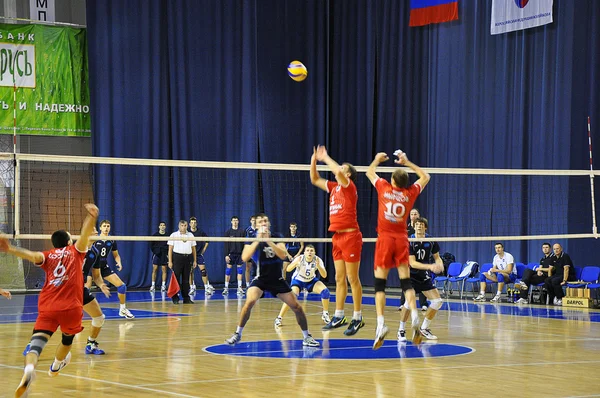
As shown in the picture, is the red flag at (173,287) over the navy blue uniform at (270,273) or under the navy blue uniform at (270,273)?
under

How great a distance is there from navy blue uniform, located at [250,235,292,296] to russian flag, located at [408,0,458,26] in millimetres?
13608

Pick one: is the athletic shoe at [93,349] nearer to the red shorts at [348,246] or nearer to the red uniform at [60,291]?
the red uniform at [60,291]

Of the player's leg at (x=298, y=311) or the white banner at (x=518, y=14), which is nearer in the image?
the player's leg at (x=298, y=311)

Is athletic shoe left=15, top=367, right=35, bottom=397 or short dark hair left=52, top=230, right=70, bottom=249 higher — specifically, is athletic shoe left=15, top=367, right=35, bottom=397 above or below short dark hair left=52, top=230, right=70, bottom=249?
below

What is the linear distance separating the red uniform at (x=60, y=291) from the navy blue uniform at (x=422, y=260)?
20.6ft

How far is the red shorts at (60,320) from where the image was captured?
26.6ft

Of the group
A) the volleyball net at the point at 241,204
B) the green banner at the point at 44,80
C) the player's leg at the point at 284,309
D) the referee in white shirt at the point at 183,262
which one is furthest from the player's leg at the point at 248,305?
the green banner at the point at 44,80

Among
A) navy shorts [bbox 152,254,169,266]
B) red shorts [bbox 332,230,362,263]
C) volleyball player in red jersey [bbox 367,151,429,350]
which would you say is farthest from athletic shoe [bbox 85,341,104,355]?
navy shorts [bbox 152,254,169,266]

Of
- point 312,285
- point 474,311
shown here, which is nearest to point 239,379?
point 312,285

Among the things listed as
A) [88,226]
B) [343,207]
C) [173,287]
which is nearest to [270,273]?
[343,207]

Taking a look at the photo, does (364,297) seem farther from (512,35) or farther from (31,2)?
(31,2)

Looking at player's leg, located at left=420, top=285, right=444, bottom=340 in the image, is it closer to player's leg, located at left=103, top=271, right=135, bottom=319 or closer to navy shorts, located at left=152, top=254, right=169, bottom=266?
player's leg, located at left=103, top=271, right=135, bottom=319

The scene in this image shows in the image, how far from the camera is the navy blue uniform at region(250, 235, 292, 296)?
466 inches

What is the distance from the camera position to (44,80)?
23.5m
